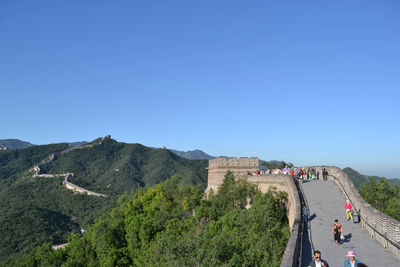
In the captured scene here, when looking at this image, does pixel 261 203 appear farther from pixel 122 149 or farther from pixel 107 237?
pixel 122 149

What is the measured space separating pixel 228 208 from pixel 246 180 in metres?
2.55

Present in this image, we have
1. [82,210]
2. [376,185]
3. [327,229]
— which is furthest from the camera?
[82,210]

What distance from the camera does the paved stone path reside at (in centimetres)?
892

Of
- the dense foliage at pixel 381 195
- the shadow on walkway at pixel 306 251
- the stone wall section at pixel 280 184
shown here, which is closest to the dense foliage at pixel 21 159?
the stone wall section at pixel 280 184

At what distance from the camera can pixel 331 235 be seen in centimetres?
1145

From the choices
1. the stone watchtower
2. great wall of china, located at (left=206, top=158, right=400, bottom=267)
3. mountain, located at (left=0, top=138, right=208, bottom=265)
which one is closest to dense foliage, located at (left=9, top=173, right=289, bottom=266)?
great wall of china, located at (left=206, top=158, right=400, bottom=267)

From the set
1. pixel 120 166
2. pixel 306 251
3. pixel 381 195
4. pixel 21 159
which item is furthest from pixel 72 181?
pixel 306 251

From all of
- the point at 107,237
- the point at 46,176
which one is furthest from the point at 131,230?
the point at 46,176

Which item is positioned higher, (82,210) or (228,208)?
(228,208)

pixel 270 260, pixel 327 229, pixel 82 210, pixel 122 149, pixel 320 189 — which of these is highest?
pixel 122 149

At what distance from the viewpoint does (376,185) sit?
33.9 metres

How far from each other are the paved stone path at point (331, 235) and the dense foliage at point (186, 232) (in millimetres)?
1653

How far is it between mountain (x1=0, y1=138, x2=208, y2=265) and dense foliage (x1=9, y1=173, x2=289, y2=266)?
18.2 ft

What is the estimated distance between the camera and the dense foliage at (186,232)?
46.0 ft
